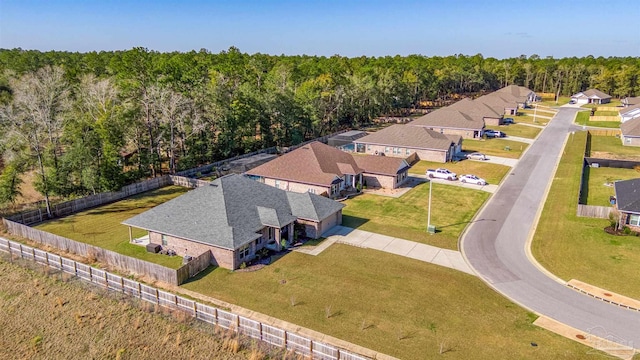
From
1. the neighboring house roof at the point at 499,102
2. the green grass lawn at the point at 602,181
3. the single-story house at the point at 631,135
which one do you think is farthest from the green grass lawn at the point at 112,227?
the neighboring house roof at the point at 499,102

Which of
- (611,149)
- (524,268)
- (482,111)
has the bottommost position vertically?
(524,268)

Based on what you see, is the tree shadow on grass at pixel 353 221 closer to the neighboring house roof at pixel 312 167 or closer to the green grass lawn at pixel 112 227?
the neighboring house roof at pixel 312 167

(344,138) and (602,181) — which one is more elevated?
(344,138)

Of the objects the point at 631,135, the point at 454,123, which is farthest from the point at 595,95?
the point at 454,123

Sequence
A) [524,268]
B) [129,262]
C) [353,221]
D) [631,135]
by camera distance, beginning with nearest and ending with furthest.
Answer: [129,262]
[524,268]
[353,221]
[631,135]

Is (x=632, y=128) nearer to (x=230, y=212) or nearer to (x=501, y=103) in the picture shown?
(x=501, y=103)

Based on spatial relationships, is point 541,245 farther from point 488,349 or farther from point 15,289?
point 15,289

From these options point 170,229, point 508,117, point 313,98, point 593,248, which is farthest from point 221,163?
point 508,117
